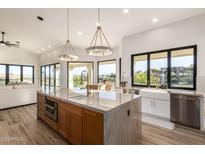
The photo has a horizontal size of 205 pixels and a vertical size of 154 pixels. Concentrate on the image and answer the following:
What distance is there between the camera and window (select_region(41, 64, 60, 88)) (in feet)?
25.3

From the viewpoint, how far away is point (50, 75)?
847 centimetres

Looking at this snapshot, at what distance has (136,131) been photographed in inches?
94.7

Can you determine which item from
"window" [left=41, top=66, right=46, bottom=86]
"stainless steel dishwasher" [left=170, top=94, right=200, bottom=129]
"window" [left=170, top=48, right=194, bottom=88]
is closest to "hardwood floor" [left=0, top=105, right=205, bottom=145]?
"stainless steel dishwasher" [left=170, top=94, right=200, bottom=129]

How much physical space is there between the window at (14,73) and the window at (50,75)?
153 centimetres

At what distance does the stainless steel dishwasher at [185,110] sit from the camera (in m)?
2.92

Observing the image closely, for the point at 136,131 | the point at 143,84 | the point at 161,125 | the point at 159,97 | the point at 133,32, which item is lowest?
the point at 161,125

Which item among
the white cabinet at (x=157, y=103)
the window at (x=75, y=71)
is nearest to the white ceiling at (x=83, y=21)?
the window at (x=75, y=71)

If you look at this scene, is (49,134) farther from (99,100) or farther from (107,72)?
(107,72)

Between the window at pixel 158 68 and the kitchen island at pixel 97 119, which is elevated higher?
the window at pixel 158 68

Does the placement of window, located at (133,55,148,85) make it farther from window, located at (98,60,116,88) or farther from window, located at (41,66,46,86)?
window, located at (41,66,46,86)

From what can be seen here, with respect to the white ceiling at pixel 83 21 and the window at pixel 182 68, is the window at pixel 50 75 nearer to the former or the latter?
the white ceiling at pixel 83 21
